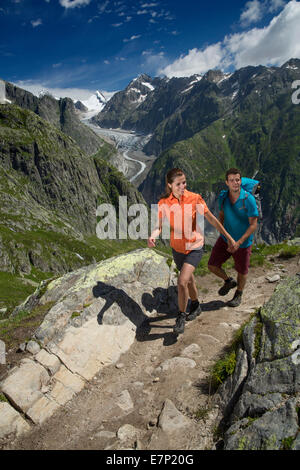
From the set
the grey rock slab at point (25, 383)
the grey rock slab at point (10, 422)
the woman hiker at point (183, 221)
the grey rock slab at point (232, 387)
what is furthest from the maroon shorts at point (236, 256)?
the grey rock slab at point (10, 422)

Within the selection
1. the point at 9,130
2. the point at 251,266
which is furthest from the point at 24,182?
the point at 251,266

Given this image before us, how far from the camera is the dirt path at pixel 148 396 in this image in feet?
18.9

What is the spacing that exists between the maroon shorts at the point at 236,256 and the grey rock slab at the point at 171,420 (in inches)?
215

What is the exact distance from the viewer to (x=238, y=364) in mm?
6234

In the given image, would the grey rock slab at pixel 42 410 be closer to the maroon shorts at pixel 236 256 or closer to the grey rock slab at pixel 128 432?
the grey rock slab at pixel 128 432

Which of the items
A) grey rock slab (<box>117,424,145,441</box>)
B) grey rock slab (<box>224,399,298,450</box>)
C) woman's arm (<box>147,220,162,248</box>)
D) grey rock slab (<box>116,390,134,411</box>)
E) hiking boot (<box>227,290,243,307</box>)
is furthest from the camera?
hiking boot (<box>227,290,243,307</box>)

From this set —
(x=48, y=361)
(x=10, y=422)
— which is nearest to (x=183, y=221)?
(x=48, y=361)

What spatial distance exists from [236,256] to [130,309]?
14.5 feet

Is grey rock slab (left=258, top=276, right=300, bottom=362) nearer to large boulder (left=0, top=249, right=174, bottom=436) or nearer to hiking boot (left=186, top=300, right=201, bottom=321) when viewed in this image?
hiking boot (left=186, top=300, right=201, bottom=321)

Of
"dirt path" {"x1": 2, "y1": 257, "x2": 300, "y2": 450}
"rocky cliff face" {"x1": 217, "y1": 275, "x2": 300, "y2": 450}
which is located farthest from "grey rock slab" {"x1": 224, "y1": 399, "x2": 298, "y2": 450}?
"dirt path" {"x1": 2, "y1": 257, "x2": 300, "y2": 450}

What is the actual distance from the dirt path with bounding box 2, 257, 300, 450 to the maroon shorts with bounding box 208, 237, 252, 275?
1641mm

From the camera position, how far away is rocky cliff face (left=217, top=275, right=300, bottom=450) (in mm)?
4352

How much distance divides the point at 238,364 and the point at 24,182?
208 metres

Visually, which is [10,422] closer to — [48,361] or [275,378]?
[48,361]
